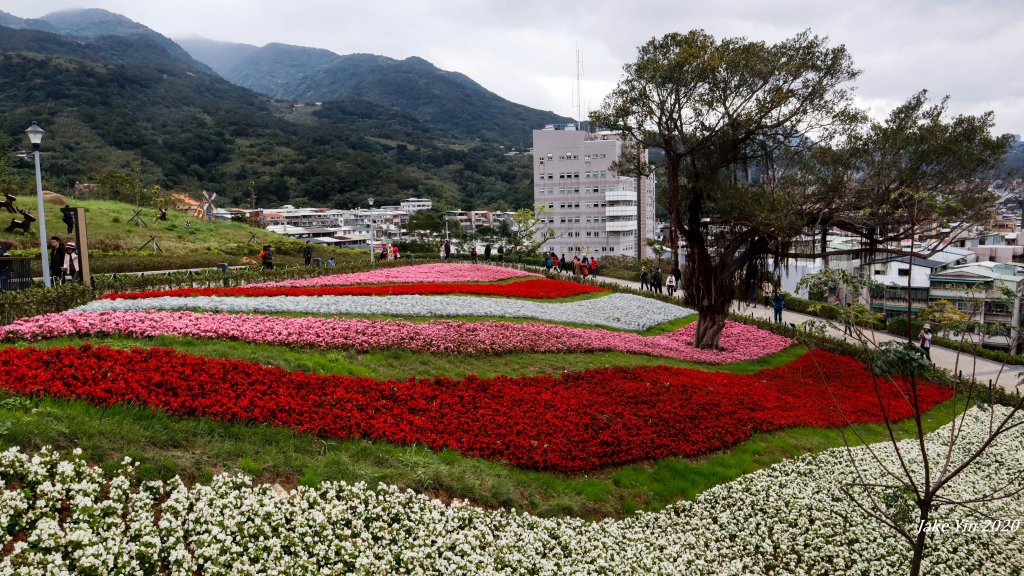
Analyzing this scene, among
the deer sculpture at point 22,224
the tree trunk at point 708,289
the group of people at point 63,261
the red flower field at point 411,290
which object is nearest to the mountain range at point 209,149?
the deer sculpture at point 22,224

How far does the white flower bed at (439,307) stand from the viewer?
15.5 meters

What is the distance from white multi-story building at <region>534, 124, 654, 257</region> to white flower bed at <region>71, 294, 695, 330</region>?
200 ft

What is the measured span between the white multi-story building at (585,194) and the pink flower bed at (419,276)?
54700 millimetres

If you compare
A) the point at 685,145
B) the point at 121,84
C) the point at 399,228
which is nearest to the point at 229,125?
the point at 121,84

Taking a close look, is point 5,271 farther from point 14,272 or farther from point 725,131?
point 725,131

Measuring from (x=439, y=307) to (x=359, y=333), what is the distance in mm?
5487

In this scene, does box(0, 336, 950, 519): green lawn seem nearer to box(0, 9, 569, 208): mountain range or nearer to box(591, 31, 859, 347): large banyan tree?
box(591, 31, 859, 347): large banyan tree

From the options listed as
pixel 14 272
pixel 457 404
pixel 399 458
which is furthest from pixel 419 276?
pixel 399 458

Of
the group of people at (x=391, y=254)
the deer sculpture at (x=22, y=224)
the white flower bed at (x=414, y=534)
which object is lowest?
the white flower bed at (x=414, y=534)

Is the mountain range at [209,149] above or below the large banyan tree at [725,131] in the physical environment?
above

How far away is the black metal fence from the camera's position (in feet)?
55.6

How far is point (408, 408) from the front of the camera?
9414mm

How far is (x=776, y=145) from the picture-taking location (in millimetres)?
19297

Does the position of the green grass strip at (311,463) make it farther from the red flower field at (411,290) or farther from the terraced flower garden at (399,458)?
the red flower field at (411,290)
